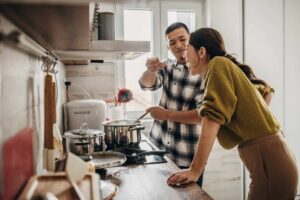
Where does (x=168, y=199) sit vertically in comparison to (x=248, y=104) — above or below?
below

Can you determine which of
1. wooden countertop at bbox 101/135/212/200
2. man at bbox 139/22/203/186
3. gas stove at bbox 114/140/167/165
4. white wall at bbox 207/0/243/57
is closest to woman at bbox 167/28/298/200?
wooden countertop at bbox 101/135/212/200

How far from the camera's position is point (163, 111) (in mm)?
1836

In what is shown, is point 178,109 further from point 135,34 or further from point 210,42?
point 135,34

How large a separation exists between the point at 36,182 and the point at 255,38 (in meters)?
2.49

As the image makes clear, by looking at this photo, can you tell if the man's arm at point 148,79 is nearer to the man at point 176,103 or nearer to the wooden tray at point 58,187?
the man at point 176,103

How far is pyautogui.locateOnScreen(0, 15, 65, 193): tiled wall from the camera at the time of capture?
0.63 m

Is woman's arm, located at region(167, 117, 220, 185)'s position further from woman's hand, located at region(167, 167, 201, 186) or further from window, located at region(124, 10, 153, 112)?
window, located at region(124, 10, 153, 112)

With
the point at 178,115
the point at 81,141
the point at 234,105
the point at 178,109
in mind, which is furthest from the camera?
the point at 178,109

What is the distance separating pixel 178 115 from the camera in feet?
5.88

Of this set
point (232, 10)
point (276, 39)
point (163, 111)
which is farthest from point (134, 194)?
point (276, 39)

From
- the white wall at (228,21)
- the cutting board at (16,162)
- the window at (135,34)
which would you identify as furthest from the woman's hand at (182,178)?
the white wall at (228,21)

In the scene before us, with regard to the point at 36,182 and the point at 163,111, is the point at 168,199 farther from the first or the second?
the point at 163,111

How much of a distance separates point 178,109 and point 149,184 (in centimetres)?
87

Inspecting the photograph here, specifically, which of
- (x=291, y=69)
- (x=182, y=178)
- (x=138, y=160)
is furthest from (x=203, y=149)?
(x=291, y=69)
